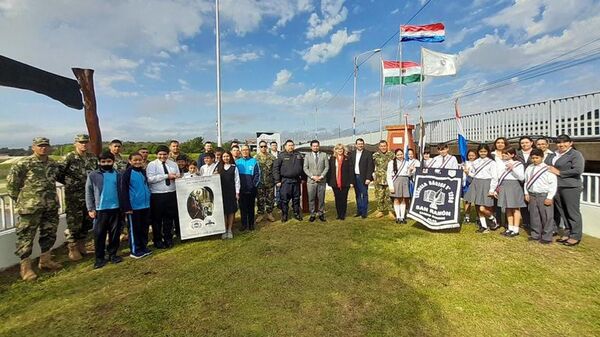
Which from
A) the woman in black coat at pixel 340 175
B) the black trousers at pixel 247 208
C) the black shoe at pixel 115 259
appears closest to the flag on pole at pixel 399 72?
the woman in black coat at pixel 340 175

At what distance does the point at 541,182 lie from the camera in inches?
185

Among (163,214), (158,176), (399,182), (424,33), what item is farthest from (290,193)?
(424,33)

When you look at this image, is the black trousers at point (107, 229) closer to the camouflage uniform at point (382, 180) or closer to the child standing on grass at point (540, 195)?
the camouflage uniform at point (382, 180)

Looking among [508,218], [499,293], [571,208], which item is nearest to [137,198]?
[499,293]

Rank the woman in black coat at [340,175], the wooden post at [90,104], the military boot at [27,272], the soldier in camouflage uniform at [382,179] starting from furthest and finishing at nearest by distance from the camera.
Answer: the soldier in camouflage uniform at [382,179] → the woman in black coat at [340,175] → the wooden post at [90,104] → the military boot at [27,272]

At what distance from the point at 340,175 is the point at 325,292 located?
3.57 m

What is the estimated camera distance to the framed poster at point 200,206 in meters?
5.21

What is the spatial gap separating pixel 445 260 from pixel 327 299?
6.80 ft

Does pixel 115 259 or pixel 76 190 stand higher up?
pixel 76 190

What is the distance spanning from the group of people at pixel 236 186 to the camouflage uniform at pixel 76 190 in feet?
0.04

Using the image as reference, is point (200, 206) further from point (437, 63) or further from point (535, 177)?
point (437, 63)

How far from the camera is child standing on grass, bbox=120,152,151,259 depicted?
442cm

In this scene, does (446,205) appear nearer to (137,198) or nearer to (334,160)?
(334,160)

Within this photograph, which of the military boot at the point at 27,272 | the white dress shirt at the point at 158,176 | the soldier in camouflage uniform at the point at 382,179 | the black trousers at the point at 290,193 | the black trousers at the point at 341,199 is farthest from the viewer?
the soldier in camouflage uniform at the point at 382,179
